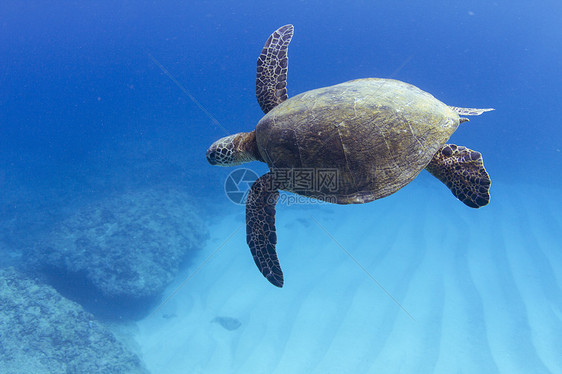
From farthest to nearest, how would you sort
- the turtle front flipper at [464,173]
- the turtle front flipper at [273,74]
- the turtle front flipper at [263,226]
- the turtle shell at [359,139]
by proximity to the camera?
the turtle front flipper at [273,74] → the turtle front flipper at [263,226] → the turtle front flipper at [464,173] → the turtle shell at [359,139]

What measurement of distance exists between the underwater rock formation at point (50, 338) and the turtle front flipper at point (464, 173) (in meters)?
9.25

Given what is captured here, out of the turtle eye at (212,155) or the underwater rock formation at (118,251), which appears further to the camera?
the underwater rock formation at (118,251)

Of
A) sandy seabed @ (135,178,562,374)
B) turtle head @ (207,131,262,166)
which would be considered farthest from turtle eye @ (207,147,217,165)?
sandy seabed @ (135,178,562,374)

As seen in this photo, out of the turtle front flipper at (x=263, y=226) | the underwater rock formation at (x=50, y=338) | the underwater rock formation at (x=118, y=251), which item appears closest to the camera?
the turtle front flipper at (x=263, y=226)

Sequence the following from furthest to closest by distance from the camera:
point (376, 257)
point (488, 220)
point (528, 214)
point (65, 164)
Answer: point (65, 164) < point (528, 214) < point (488, 220) < point (376, 257)

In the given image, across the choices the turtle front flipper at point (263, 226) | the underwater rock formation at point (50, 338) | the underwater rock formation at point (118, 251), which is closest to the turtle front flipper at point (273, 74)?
the turtle front flipper at point (263, 226)

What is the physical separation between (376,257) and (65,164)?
2585 centimetres

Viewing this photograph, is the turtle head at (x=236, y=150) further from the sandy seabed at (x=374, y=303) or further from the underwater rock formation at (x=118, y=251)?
the underwater rock formation at (x=118, y=251)

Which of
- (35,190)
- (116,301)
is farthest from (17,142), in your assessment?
(116,301)

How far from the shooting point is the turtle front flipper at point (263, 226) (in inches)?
132

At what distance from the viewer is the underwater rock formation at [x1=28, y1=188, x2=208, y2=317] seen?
9.45 meters

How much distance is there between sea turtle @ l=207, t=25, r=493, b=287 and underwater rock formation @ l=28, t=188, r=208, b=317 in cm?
853

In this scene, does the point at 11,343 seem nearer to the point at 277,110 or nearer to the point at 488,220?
the point at 277,110

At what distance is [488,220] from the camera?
1258cm
